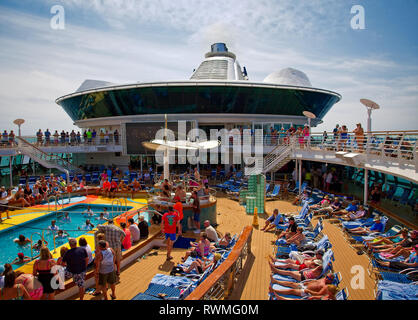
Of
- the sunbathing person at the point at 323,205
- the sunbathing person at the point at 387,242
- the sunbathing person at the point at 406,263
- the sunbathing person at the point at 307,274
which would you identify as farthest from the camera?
the sunbathing person at the point at 323,205

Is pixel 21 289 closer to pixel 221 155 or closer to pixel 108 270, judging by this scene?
pixel 108 270

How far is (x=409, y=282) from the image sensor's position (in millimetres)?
4969

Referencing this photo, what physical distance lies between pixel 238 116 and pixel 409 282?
57.8 feet

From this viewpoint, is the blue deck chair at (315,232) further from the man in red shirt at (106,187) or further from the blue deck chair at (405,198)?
the man in red shirt at (106,187)

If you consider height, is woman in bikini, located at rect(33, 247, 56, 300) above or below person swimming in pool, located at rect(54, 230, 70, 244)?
above

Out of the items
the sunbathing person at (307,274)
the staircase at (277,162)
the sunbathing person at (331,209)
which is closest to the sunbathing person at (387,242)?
the sunbathing person at (307,274)

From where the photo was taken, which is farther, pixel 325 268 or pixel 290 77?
Answer: pixel 290 77

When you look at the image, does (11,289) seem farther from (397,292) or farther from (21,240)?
(397,292)

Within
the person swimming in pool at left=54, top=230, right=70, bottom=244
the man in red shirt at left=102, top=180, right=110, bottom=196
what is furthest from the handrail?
the man in red shirt at left=102, top=180, right=110, bottom=196

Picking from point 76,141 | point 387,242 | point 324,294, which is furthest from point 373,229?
point 76,141

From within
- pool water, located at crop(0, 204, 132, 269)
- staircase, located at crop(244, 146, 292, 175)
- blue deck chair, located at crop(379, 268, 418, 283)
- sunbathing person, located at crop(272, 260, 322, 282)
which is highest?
staircase, located at crop(244, 146, 292, 175)

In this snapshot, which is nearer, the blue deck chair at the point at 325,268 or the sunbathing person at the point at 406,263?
the blue deck chair at the point at 325,268

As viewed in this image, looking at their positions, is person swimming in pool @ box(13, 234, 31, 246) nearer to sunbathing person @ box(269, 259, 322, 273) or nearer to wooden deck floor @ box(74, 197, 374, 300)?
wooden deck floor @ box(74, 197, 374, 300)

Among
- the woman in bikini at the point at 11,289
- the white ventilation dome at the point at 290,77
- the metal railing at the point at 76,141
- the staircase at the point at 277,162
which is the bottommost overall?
the woman in bikini at the point at 11,289
